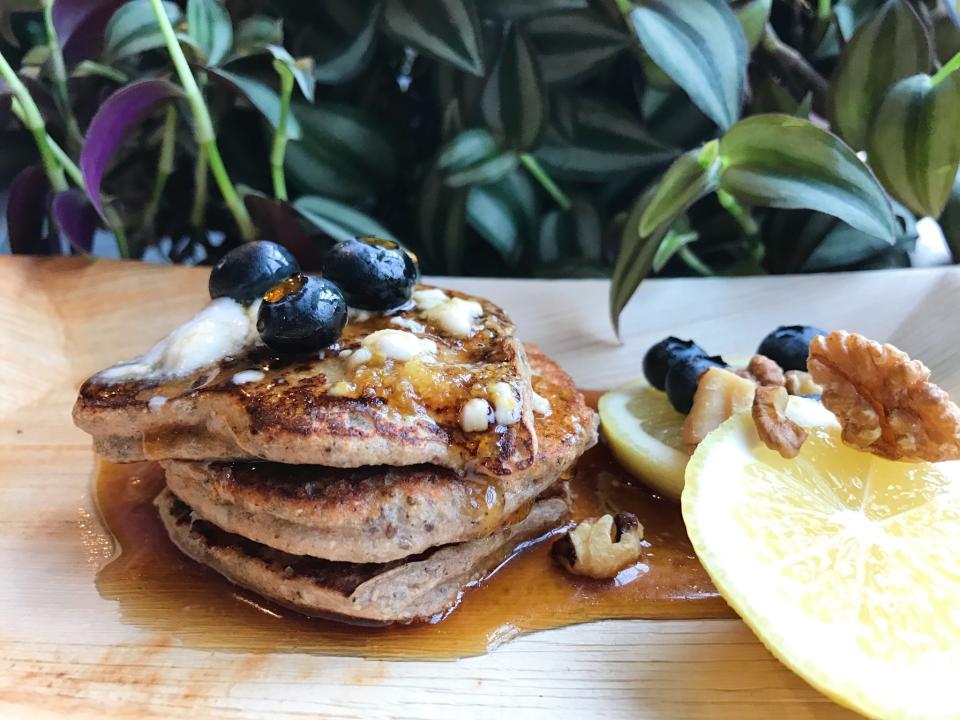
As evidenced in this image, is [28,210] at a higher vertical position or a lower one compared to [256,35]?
lower

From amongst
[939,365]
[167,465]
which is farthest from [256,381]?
[939,365]

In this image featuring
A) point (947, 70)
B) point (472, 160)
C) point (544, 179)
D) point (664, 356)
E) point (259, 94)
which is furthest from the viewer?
point (544, 179)

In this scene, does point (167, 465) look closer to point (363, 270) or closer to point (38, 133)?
point (363, 270)

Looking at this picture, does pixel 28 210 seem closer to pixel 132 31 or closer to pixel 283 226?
pixel 132 31

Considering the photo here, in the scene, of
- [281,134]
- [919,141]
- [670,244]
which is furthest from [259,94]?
[919,141]

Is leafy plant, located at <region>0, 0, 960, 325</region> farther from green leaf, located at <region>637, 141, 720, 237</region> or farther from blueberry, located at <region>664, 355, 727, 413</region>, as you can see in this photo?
blueberry, located at <region>664, 355, 727, 413</region>

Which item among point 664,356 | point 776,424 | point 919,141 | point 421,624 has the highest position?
point 919,141

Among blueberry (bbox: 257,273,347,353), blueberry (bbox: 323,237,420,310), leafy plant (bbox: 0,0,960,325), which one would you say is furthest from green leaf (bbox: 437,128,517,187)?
blueberry (bbox: 257,273,347,353)
